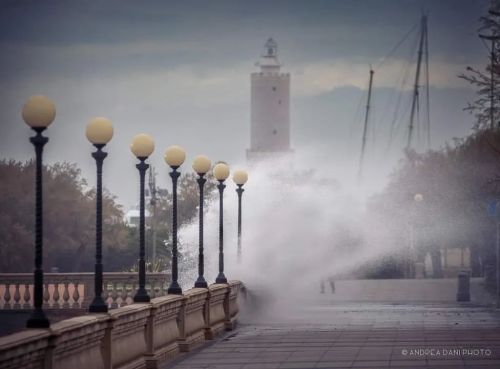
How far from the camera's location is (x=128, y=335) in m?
24.6

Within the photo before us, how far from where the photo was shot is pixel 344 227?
205ft

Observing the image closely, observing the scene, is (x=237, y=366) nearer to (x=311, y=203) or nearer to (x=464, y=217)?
(x=311, y=203)

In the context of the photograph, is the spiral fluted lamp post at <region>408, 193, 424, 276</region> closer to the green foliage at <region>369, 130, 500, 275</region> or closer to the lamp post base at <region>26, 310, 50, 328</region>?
the green foliage at <region>369, 130, 500, 275</region>

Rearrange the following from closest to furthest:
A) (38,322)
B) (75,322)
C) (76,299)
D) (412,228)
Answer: (38,322), (75,322), (76,299), (412,228)

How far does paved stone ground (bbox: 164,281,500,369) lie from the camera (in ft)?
85.9

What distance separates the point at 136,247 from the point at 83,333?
82138mm

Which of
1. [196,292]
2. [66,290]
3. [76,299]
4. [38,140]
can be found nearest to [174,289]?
[196,292]

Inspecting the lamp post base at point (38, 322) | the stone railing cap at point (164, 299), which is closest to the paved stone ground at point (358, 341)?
the stone railing cap at point (164, 299)

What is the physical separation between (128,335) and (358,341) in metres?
7.84

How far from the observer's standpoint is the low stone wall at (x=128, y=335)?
18203mm

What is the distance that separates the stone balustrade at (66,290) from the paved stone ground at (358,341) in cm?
1011

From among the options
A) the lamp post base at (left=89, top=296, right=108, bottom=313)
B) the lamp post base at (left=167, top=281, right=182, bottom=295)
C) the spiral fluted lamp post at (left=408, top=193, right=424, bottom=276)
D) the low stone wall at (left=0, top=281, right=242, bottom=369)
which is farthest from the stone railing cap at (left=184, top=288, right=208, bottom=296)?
the spiral fluted lamp post at (left=408, top=193, right=424, bottom=276)

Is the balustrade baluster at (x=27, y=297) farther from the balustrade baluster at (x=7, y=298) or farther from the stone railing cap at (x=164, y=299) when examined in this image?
the stone railing cap at (x=164, y=299)

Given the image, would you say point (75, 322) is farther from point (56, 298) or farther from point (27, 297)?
point (27, 297)
